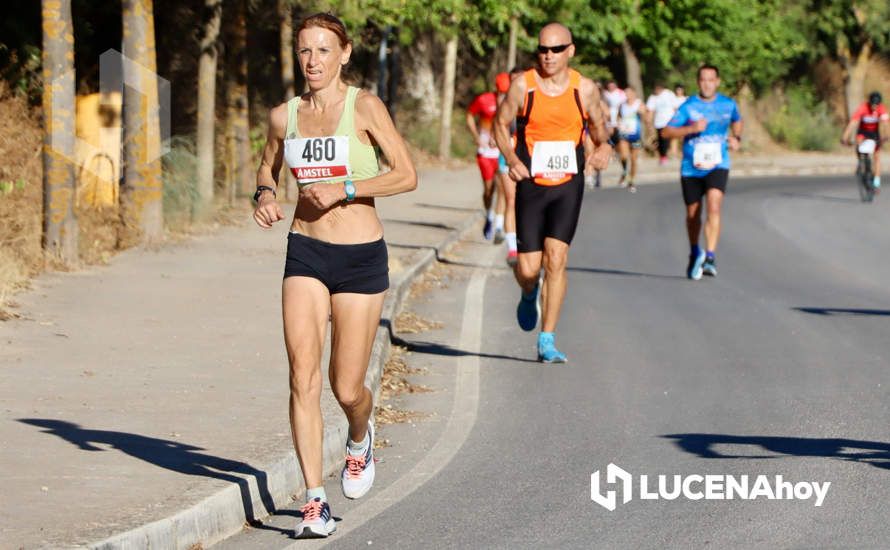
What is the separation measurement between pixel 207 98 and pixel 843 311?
837cm

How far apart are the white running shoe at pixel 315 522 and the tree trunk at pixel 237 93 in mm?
14536

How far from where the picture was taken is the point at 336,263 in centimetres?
623

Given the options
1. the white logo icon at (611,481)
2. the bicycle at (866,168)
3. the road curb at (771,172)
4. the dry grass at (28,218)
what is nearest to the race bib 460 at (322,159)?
the white logo icon at (611,481)

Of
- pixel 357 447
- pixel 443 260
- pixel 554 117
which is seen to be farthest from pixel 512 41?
pixel 357 447

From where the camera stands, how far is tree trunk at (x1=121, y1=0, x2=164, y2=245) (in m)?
15.4

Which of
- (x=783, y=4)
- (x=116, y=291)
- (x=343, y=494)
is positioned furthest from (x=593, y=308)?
(x=783, y=4)

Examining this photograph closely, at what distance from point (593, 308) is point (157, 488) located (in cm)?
739

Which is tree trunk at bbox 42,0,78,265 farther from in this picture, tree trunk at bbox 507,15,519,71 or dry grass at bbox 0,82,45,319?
tree trunk at bbox 507,15,519,71

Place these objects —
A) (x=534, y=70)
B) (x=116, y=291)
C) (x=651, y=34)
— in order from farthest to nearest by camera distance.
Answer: (x=651, y=34) → (x=116, y=291) → (x=534, y=70)

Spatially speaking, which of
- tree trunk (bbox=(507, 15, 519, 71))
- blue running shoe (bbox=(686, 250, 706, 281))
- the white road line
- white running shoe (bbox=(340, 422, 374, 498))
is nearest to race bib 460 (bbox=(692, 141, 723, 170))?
blue running shoe (bbox=(686, 250, 706, 281))

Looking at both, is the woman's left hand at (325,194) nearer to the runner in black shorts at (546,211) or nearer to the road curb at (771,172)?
the runner in black shorts at (546,211)

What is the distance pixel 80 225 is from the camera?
51.3 feet

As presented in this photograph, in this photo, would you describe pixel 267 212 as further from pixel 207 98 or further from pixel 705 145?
pixel 207 98

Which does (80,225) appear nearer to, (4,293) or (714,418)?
(4,293)
